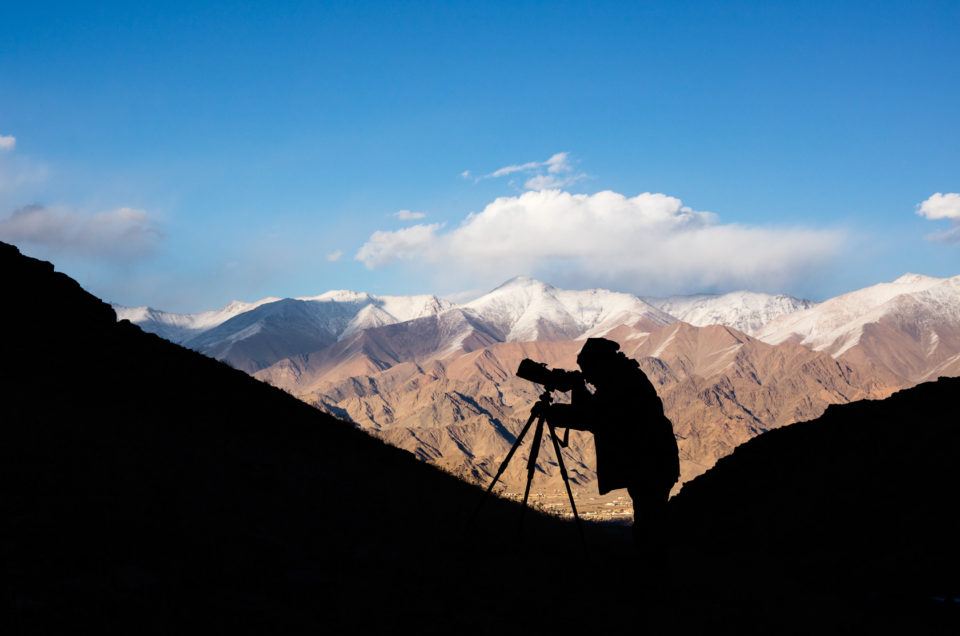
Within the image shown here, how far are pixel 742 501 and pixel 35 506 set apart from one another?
1494 centimetres

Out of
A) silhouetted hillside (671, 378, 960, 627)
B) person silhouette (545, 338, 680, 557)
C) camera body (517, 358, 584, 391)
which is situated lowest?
silhouetted hillside (671, 378, 960, 627)

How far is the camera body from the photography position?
26.8ft

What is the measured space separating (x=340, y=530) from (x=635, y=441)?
364 centimetres

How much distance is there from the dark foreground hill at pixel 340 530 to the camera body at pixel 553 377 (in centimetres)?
215

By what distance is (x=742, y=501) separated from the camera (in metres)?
16.2

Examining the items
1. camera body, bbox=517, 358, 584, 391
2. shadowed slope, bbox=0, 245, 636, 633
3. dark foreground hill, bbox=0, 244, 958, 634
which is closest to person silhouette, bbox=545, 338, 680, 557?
camera body, bbox=517, 358, 584, 391

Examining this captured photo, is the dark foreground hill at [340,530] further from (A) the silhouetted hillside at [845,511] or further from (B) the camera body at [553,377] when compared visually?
(B) the camera body at [553,377]

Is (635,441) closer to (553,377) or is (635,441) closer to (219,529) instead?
(553,377)

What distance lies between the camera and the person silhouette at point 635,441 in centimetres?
779

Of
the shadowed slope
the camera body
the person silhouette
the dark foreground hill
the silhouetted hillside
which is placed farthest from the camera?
the silhouetted hillside

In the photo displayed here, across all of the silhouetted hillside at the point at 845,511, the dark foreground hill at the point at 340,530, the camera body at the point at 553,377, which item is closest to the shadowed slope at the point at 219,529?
the dark foreground hill at the point at 340,530

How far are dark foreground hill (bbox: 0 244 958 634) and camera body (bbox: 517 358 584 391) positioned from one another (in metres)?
2.15

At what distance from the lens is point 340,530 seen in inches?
299

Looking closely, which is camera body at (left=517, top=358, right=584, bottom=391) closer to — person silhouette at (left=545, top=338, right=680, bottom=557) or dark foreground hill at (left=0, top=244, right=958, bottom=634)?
person silhouette at (left=545, top=338, right=680, bottom=557)
